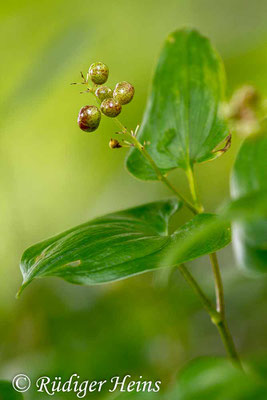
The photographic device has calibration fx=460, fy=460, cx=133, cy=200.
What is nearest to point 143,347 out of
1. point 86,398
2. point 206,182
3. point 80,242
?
point 86,398

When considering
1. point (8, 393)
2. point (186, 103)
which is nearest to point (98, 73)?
point (186, 103)

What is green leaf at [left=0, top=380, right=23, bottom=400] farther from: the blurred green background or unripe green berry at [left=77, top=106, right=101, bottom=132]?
unripe green berry at [left=77, top=106, right=101, bottom=132]

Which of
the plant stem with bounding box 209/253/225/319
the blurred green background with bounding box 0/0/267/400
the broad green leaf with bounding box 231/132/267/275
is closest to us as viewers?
the broad green leaf with bounding box 231/132/267/275

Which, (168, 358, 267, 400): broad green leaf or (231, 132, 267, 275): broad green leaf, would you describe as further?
(231, 132, 267, 275): broad green leaf

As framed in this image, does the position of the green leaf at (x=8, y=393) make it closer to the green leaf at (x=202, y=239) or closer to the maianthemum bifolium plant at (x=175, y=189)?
the maianthemum bifolium plant at (x=175, y=189)

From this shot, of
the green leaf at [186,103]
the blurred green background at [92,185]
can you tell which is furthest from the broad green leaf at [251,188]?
the blurred green background at [92,185]

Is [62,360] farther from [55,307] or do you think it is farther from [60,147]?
[60,147]

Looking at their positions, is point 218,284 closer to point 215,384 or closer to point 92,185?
point 215,384

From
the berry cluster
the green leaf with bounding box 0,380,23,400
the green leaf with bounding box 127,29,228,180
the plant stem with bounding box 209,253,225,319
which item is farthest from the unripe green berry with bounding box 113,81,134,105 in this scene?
the green leaf with bounding box 0,380,23,400
